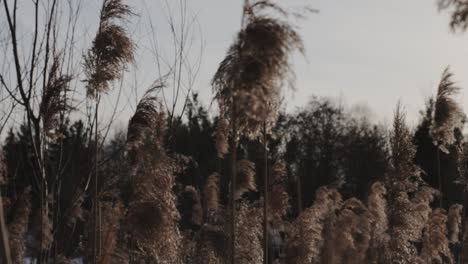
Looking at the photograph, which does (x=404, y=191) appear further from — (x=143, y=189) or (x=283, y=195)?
(x=143, y=189)

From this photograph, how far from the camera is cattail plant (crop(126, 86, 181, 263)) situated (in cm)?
669

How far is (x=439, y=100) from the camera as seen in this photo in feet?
30.7

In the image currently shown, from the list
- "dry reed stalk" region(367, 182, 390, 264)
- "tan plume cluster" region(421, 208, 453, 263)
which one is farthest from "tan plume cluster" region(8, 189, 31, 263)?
"tan plume cluster" region(421, 208, 453, 263)

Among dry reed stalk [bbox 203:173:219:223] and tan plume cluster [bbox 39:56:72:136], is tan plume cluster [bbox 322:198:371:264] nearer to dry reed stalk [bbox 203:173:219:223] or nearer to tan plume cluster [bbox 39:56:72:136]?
dry reed stalk [bbox 203:173:219:223]

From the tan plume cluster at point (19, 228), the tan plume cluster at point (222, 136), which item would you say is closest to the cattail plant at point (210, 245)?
the tan plume cluster at point (222, 136)

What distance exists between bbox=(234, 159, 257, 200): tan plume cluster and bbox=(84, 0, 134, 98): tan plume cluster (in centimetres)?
184

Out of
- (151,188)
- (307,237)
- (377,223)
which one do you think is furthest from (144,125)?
(377,223)

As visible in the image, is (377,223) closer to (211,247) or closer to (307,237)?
(307,237)

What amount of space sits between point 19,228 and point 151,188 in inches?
123

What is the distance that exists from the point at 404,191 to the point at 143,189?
328 cm

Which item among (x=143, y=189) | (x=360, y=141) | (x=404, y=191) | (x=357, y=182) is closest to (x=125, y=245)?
(x=143, y=189)

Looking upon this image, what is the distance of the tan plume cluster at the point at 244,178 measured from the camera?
26.5ft

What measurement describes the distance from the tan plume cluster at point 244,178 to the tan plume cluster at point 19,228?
2.91 meters

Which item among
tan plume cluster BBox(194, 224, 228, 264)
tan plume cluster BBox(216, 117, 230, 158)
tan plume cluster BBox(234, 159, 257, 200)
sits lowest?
tan plume cluster BBox(194, 224, 228, 264)
